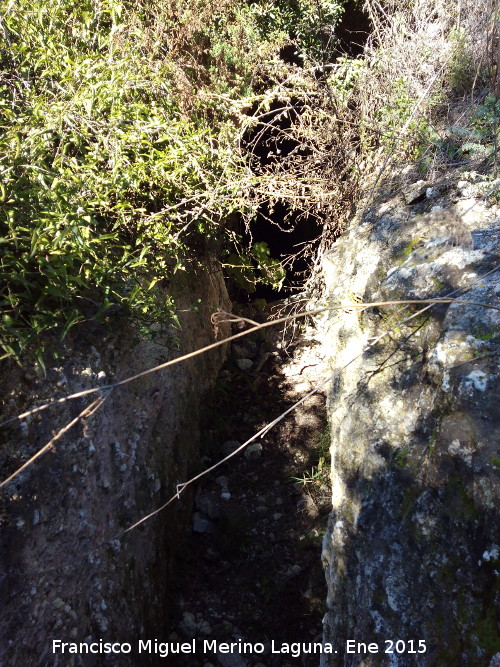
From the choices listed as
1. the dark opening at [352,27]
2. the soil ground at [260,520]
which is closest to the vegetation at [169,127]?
the dark opening at [352,27]

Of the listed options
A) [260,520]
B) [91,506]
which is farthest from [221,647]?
[91,506]

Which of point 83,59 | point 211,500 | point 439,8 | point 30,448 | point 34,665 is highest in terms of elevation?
point 83,59

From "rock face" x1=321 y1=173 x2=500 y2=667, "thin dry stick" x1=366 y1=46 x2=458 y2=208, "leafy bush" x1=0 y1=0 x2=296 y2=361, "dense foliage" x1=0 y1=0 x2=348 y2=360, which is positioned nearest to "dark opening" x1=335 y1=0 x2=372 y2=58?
"dense foliage" x1=0 y1=0 x2=348 y2=360

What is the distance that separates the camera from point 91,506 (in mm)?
2250

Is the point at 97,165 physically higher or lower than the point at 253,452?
higher

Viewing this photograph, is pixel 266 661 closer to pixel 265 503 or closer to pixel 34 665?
pixel 265 503

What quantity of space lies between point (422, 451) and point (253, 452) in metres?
1.89

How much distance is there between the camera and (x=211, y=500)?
3318 mm

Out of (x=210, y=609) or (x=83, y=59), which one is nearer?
(x=83, y=59)

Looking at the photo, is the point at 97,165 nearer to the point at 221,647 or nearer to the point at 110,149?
the point at 110,149

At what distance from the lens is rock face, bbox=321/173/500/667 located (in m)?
1.56

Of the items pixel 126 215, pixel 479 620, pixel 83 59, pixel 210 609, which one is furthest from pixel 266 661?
pixel 83 59

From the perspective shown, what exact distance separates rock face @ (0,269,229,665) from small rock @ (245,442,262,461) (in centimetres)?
61

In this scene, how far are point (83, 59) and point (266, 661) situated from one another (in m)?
3.06
